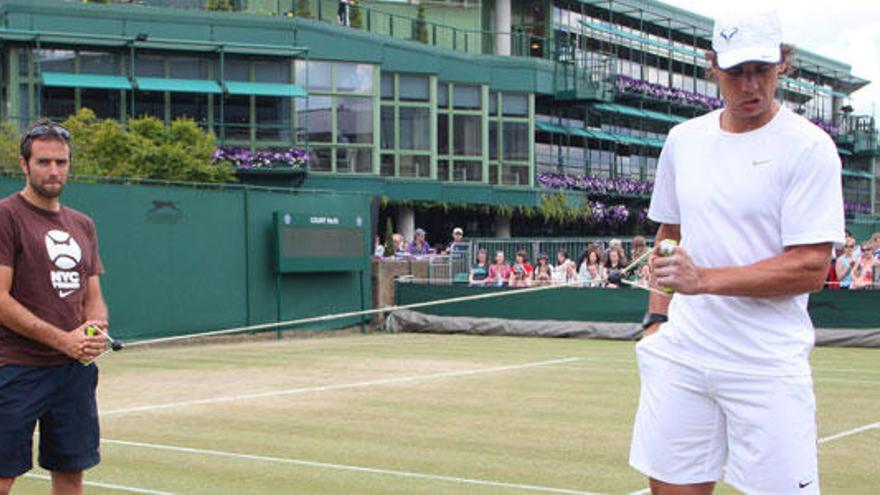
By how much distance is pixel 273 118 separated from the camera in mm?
37594

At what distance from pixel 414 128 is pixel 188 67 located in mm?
8130

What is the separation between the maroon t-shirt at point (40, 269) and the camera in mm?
5852

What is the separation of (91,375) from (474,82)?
1479 inches

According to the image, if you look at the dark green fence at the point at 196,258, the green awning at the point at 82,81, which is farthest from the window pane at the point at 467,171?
the dark green fence at the point at 196,258

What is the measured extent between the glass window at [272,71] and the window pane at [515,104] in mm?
10214

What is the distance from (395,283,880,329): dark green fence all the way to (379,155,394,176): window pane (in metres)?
14.3

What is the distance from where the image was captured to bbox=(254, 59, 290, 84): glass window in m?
37.3

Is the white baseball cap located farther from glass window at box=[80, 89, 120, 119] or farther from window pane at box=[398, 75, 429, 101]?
window pane at box=[398, 75, 429, 101]

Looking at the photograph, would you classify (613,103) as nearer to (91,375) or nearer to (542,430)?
(542,430)

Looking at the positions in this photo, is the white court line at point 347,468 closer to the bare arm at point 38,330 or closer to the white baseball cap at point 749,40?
the bare arm at point 38,330

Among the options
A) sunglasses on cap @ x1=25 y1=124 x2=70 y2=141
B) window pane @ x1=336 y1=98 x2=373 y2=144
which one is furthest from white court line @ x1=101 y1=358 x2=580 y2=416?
window pane @ x1=336 y1=98 x2=373 y2=144

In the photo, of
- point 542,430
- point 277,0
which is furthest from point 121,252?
point 277,0

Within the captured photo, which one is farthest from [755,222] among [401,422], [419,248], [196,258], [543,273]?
[419,248]

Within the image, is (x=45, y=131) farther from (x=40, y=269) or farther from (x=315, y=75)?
(x=315, y=75)
